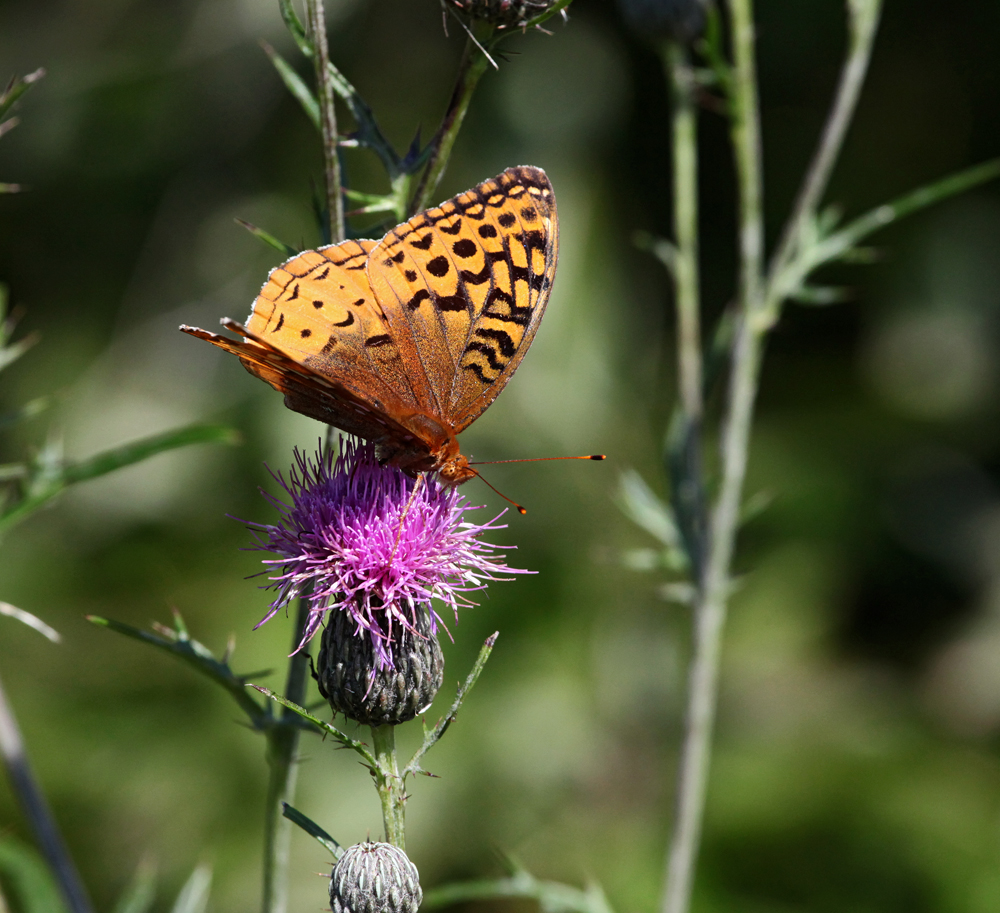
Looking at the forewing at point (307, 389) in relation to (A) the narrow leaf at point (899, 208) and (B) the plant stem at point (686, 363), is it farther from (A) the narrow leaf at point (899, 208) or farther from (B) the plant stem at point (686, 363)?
(A) the narrow leaf at point (899, 208)

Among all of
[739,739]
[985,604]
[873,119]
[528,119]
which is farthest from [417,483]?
[873,119]

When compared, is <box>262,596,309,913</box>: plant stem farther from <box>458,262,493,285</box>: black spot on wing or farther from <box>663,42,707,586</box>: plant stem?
<box>663,42,707,586</box>: plant stem

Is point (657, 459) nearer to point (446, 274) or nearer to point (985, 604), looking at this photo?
point (985, 604)

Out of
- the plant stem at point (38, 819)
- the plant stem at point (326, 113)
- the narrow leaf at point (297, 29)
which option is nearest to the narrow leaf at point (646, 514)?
the plant stem at point (326, 113)

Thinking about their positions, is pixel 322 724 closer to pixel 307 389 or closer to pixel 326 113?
pixel 307 389

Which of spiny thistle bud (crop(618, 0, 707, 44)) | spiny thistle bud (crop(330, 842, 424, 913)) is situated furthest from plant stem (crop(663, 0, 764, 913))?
spiny thistle bud (crop(330, 842, 424, 913))
